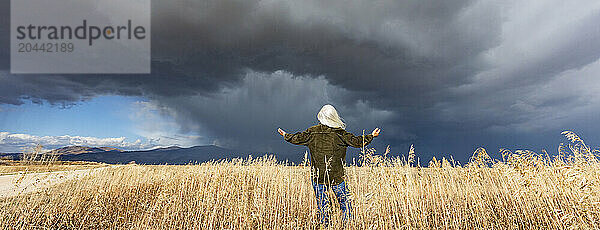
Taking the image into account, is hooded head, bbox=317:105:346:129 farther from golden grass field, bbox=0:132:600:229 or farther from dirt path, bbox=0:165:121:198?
dirt path, bbox=0:165:121:198

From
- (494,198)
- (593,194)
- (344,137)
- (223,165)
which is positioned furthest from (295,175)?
(593,194)

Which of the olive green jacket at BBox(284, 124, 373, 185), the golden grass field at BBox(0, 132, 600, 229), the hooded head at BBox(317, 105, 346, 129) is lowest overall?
the golden grass field at BBox(0, 132, 600, 229)

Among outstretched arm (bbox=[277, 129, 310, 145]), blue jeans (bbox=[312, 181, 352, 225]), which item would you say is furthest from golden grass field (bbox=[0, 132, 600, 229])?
outstretched arm (bbox=[277, 129, 310, 145])

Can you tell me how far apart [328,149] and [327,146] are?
2.1 inches

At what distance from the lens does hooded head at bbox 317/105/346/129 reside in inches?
196

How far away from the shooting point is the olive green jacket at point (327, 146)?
4.81 metres

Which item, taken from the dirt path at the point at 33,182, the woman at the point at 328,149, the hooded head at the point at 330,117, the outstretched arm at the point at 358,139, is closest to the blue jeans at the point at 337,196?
the woman at the point at 328,149

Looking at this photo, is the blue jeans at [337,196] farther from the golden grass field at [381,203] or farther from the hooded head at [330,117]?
the hooded head at [330,117]

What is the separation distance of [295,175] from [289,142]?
289 cm

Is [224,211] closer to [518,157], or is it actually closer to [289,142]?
[289,142]

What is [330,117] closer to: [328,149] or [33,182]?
[328,149]

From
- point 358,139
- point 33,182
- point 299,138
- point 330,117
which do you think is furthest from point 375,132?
point 33,182

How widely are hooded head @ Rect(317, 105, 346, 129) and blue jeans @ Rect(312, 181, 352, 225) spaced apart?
3.13ft

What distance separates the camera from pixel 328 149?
487 centimetres
